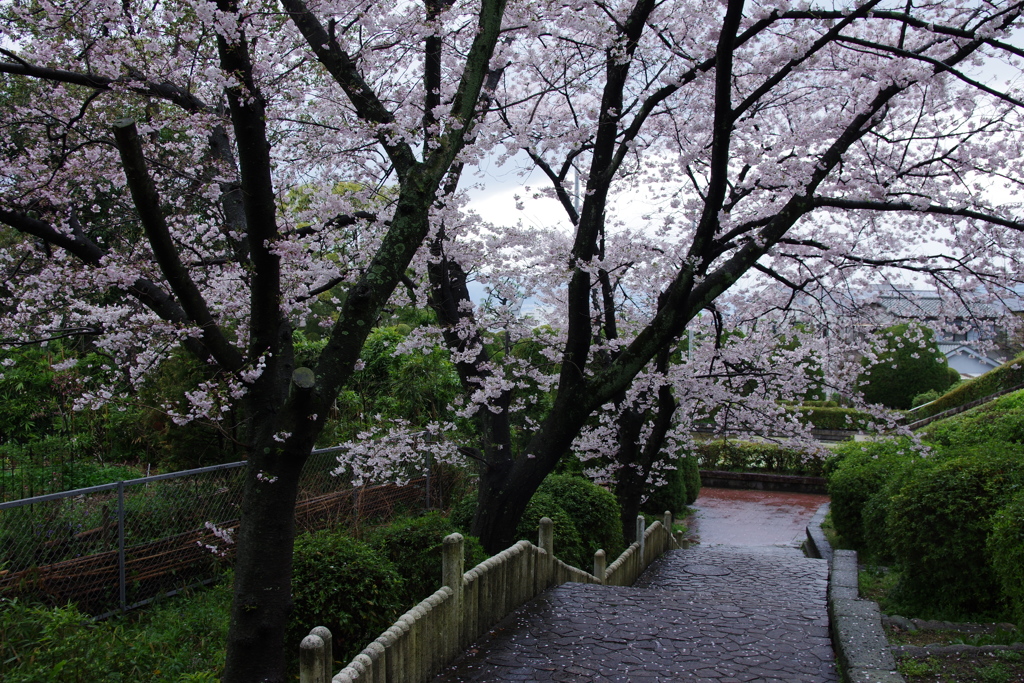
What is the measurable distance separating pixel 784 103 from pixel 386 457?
6211 millimetres

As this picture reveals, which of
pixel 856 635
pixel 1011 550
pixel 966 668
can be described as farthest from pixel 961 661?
pixel 1011 550

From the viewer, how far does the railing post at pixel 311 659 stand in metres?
3.50

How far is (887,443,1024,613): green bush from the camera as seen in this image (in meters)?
6.26

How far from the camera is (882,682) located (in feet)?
14.3

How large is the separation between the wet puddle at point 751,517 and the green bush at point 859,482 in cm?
324

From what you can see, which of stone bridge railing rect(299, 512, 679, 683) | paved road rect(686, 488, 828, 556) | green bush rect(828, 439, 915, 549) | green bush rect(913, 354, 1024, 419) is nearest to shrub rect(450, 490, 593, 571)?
stone bridge railing rect(299, 512, 679, 683)

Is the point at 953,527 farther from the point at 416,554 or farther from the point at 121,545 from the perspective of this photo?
the point at 121,545

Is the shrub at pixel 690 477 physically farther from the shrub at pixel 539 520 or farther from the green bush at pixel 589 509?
the shrub at pixel 539 520

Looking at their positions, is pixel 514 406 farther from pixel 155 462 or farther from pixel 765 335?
pixel 155 462

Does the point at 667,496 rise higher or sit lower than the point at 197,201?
lower

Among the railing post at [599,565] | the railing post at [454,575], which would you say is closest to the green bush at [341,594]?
the railing post at [454,575]

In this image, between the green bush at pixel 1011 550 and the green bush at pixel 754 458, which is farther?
the green bush at pixel 754 458

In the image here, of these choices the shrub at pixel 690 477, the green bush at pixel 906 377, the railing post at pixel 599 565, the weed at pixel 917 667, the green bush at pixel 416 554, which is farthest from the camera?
the green bush at pixel 906 377

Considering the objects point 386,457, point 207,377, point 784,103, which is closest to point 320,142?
point 386,457
